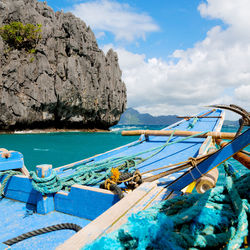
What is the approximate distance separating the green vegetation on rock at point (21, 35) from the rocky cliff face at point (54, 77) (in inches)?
53.2

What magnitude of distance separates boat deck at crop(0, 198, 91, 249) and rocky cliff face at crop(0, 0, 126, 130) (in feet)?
113

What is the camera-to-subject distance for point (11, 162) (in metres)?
3.40

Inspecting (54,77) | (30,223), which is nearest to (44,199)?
(30,223)

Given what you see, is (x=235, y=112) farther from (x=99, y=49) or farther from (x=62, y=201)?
(x=99, y=49)

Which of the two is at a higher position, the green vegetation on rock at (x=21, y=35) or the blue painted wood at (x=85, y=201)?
the green vegetation on rock at (x=21, y=35)

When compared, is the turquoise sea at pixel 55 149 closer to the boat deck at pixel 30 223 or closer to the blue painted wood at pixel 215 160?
the blue painted wood at pixel 215 160

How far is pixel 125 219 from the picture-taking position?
52.2 inches

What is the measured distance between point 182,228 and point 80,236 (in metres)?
0.59

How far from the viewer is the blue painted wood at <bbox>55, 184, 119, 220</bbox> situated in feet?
7.51

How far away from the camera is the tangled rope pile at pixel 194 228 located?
0.93m

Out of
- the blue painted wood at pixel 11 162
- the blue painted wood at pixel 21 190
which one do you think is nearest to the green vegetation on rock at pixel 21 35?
the blue painted wood at pixel 11 162

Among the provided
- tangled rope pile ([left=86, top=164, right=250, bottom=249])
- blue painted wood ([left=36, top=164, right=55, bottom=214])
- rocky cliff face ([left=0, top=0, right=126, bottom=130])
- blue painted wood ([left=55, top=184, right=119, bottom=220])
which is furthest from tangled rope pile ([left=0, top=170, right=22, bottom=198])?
rocky cliff face ([left=0, top=0, right=126, bottom=130])

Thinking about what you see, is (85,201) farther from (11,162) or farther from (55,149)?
(55,149)

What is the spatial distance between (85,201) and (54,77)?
3874 cm
